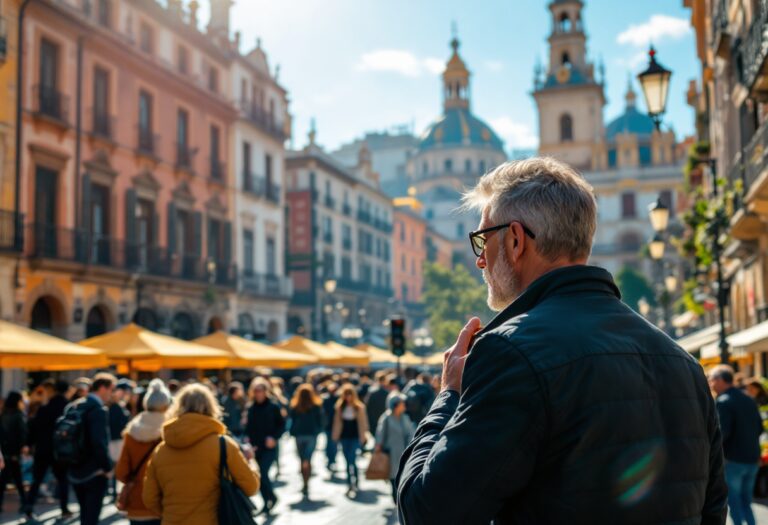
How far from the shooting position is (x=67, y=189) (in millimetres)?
28234

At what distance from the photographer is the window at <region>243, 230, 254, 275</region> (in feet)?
136

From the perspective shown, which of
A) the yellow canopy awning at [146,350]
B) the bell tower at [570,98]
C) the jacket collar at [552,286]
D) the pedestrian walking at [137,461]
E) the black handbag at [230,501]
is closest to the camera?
the jacket collar at [552,286]

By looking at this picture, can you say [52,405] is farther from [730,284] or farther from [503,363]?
[730,284]

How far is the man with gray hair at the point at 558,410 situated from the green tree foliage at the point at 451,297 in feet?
215

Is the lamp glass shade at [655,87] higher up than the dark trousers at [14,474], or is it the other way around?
the lamp glass shade at [655,87]

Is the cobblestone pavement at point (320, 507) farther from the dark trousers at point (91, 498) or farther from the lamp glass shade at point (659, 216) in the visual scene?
the lamp glass shade at point (659, 216)

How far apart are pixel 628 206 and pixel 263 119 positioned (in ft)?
174

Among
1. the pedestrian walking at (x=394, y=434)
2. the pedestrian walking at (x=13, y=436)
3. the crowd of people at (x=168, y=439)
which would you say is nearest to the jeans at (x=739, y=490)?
the crowd of people at (x=168, y=439)

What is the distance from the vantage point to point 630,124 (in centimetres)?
10031

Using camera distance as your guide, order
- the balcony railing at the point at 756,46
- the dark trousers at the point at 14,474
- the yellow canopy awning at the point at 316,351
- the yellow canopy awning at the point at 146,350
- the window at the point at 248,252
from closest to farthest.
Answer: the dark trousers at the point at 14,474, the balcony railing at the point at 756,46, the yellow canopy awning at the point at 146,350, the yellow canopy awning at the point at 316,351, the window at the point at 248,252

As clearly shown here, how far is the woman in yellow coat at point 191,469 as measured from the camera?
242 inches

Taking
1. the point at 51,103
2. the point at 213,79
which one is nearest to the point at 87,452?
the point at 51,103

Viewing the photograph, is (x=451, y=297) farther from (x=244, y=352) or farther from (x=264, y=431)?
(x=264, y=431)

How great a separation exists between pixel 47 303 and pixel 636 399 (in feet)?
91.2
